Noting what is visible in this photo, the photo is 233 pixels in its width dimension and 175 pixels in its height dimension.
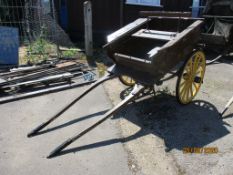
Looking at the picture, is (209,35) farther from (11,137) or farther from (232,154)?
(11,137)

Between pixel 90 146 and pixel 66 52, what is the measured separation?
4.90m

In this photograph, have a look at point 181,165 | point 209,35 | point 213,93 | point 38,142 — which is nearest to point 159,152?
point 181,165

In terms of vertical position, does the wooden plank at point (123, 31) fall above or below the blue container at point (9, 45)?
above

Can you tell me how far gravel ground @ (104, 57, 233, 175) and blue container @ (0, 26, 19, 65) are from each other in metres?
2.70

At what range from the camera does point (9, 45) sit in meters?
6.97

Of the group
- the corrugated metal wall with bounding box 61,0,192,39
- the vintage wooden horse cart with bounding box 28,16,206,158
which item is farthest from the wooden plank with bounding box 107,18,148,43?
the corrugated metal wall with bounding box 61,0,192,39

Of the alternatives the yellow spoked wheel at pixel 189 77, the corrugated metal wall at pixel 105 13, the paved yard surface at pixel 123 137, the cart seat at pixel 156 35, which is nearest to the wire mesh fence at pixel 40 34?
the corrugated metal wall at pixel 105 13

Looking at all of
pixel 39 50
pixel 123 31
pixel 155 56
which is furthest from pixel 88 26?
pixel 155 56

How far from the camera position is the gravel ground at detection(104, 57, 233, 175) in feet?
11.5

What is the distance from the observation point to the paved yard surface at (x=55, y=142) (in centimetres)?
342

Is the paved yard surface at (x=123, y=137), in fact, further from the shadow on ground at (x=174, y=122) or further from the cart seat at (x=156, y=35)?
the cart seat at (x=156, y=35)

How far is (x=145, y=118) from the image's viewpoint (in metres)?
4.61

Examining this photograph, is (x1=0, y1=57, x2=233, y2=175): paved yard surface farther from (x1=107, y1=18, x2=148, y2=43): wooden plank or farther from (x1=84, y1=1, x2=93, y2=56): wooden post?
(x1=84, y1=1, x2=93, y2=56): wooden post

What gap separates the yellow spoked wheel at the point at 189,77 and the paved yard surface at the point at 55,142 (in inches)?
51.8
